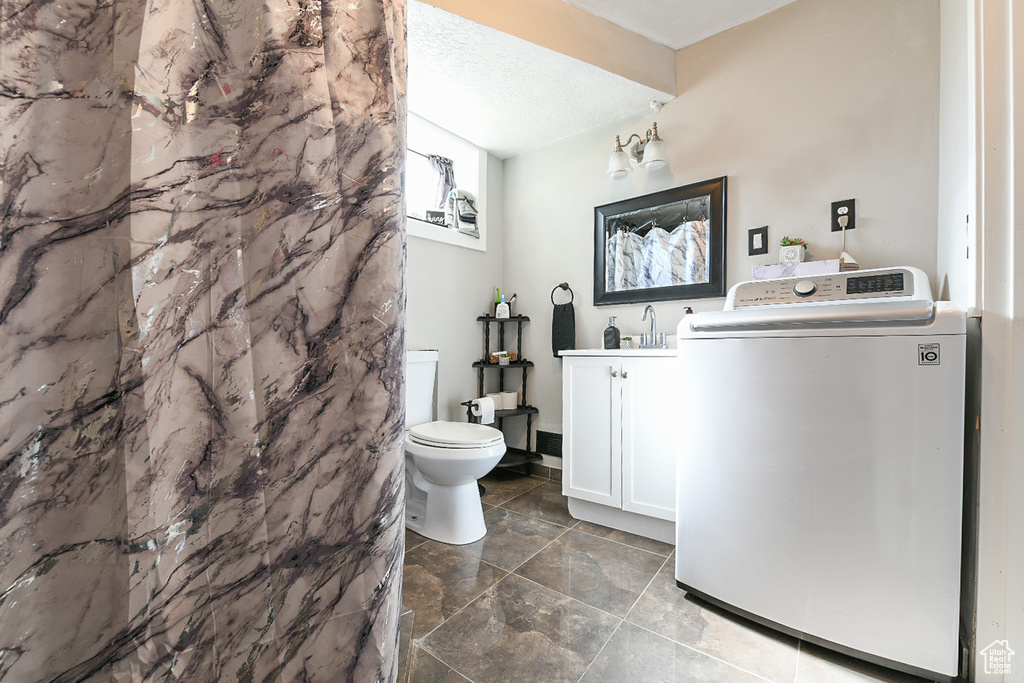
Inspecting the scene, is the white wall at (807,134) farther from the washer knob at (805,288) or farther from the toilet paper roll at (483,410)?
the toilet paper roll at (483,410)

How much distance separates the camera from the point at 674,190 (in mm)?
2326

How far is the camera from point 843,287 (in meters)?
1.40

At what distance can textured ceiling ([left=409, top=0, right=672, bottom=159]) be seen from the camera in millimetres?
1866

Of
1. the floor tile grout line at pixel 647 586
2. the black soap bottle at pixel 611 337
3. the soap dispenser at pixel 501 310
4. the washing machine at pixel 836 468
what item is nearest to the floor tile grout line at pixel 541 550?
the floor tile grout line at pixel 647 586

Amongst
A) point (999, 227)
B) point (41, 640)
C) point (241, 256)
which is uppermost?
point (999, 227)

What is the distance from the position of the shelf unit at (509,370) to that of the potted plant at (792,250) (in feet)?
5.26

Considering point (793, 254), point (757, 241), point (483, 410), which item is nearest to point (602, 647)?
point (483, 410)

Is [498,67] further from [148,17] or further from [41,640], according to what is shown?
[41,640]

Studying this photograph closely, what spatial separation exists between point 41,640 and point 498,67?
7.92 feet

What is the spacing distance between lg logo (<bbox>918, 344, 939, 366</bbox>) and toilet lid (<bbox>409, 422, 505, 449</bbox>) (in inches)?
56.5

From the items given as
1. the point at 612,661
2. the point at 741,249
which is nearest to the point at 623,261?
the point at 741,249

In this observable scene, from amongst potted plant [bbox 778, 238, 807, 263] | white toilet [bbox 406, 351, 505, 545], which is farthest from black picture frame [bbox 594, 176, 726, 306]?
white toilet [bbox 406, 351, 505, 545]

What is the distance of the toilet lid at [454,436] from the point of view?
1.78 meters

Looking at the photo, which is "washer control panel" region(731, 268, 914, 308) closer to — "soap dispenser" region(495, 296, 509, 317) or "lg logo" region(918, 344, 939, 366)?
"lg logo" region(918, 344, 939, 366)
